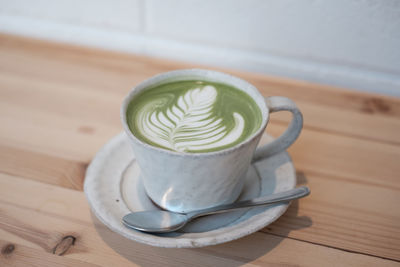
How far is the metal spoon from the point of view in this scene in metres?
0.52

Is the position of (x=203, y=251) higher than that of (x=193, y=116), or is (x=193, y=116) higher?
(x=193, y=116)

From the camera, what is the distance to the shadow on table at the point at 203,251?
0.53 metres

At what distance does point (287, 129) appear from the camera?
610 mm

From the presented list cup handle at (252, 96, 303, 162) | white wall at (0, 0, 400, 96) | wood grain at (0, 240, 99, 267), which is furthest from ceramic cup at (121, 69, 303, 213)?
white wall at (0, 0, 400, 96)

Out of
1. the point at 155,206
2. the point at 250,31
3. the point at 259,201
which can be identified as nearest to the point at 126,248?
the point at 155,206

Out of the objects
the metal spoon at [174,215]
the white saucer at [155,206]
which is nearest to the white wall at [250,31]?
the white saucer at [155,206]

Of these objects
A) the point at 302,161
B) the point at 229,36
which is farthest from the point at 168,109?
the point at 229,36

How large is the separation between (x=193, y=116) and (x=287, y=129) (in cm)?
15

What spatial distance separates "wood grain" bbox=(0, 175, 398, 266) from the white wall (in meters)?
0.47

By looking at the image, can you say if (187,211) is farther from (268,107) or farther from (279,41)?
(279,41)

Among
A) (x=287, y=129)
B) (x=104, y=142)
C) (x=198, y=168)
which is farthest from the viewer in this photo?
(x=104, y=142)

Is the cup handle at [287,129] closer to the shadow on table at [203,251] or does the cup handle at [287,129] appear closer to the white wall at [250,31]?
the shadow on table at [203,251]

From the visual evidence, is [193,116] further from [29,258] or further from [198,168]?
[29,258]

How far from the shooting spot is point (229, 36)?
91 cm
